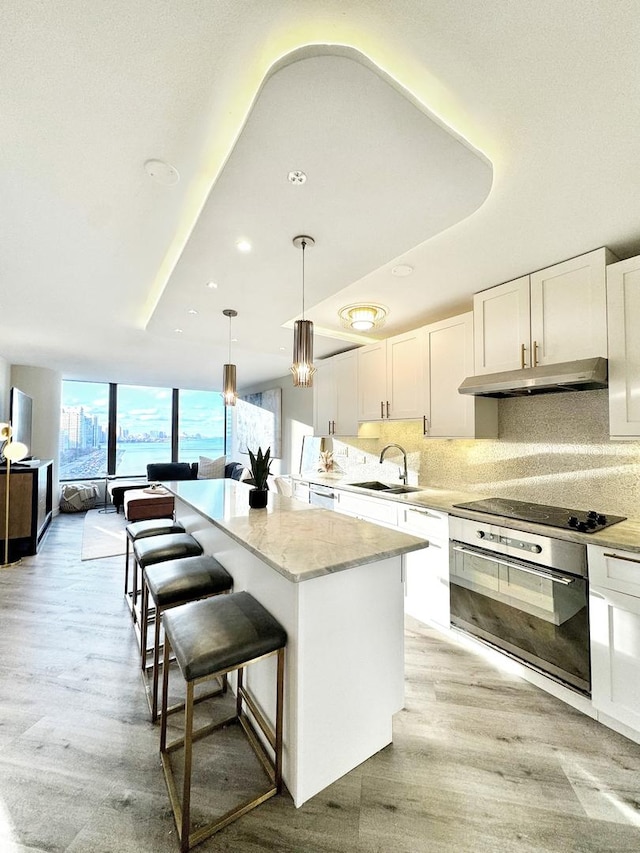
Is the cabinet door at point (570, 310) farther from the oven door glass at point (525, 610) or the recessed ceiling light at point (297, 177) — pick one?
the recessed ceiling light at point (297, 177)

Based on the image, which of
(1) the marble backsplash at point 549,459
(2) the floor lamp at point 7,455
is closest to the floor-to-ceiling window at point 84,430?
(2) the floor lamp at point 7,455

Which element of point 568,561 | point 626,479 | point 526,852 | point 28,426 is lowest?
point 526,852

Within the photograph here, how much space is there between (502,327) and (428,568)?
1.83m

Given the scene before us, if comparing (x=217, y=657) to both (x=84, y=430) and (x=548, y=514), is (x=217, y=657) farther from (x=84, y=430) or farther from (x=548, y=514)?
(x=84, y=430)

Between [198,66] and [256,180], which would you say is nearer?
[198,66]

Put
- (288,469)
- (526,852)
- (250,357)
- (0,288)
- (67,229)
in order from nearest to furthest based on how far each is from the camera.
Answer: (526,852) → (67,229) → (0,288) → (250,357) → (288,469)

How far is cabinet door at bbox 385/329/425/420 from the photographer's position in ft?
10.4

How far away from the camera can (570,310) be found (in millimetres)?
2121

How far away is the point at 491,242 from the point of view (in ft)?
6.50

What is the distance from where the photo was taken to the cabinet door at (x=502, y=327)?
92.0 inches

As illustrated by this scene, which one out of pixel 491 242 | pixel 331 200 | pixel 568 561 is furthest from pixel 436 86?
pixel 568 561

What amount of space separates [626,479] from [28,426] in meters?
7.12

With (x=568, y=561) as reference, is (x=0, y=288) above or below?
above

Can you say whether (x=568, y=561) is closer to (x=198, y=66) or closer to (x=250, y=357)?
(x=198, y=66)
